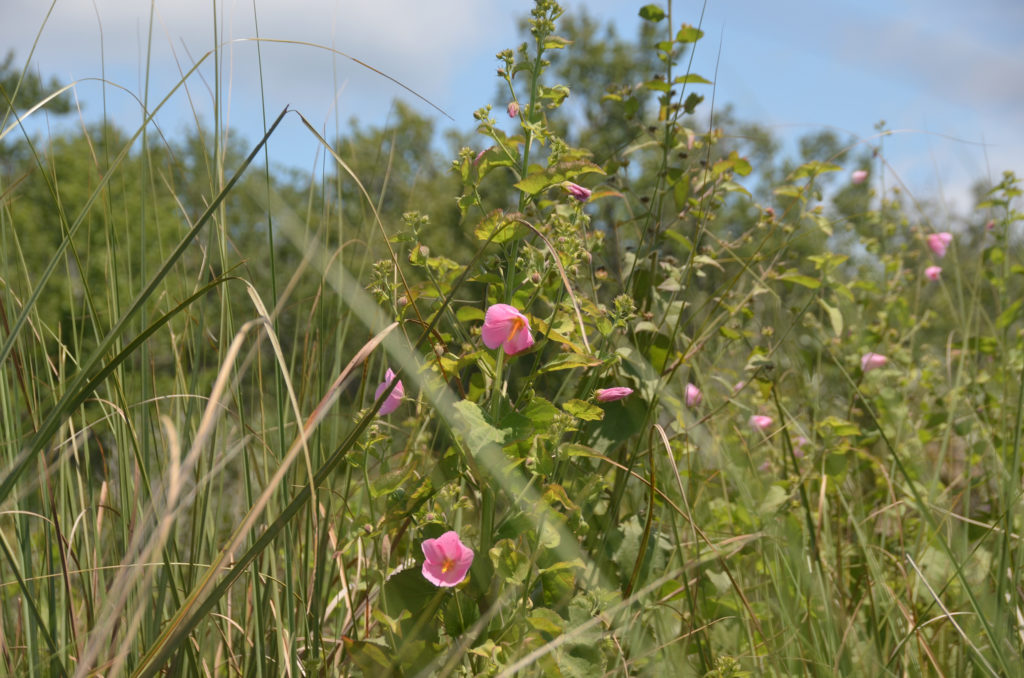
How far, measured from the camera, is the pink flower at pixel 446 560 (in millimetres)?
1082

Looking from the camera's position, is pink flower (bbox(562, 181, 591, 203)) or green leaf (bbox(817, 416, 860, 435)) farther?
green leaf (bbox(817, 416, 860, 435))

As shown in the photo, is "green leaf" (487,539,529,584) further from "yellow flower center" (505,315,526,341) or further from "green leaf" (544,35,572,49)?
"green leaf" (544,35,572,49)

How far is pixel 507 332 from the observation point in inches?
43.6

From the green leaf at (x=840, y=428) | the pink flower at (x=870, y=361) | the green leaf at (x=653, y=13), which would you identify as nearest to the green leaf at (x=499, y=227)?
the green leaf at (x=653, y=13)

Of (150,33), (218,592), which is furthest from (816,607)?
(150,33)

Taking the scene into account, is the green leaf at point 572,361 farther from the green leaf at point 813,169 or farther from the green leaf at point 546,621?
the green leaf at point 813,169

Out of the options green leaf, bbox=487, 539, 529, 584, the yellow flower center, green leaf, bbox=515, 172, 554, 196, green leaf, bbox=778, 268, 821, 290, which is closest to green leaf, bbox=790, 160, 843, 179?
green leaf, bbox=778, 268, 821, 290

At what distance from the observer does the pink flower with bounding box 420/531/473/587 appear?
3.55ft

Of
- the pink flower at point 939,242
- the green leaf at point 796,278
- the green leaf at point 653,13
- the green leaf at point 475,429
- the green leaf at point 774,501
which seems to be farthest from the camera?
the pink flower at point 939,242

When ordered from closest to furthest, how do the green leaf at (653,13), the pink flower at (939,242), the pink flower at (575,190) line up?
1. the pink flower at (575,190)
2. the green leaf at (653,13)
3. the pink flower at (939,242)

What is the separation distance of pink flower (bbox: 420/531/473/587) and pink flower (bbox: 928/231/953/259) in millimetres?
2338

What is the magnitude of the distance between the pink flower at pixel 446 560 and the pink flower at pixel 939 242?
7.67 ft

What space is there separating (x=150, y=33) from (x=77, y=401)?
799 millimetres

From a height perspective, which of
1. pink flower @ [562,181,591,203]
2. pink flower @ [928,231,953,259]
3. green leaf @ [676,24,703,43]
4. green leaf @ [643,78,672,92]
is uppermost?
green leaf @ [676,24,703,43]
